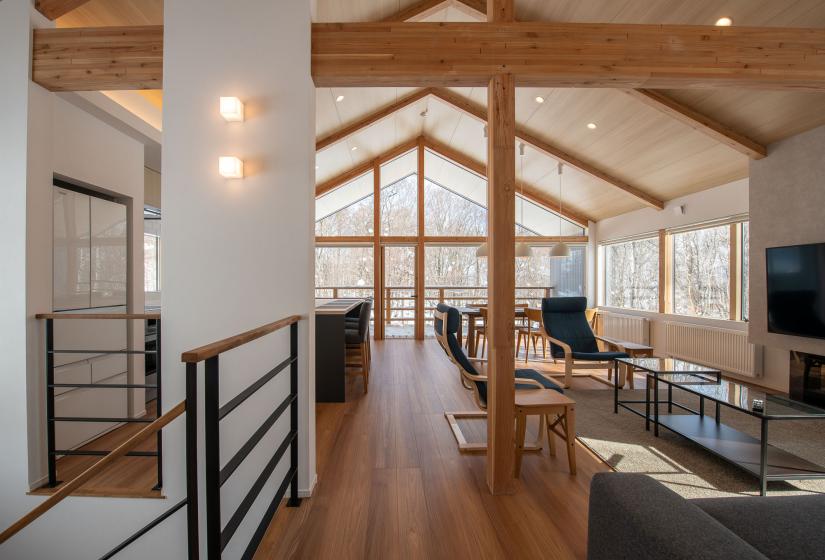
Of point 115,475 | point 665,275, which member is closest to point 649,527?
point 115,475

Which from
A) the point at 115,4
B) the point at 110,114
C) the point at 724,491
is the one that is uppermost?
the point at 115,4

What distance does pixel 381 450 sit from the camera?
106 inches

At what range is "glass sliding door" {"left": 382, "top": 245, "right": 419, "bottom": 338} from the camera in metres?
7.64

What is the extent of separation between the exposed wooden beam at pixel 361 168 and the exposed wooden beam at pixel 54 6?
4764 millimetres

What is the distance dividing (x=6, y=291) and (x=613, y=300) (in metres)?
8.15

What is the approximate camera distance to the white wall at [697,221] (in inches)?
165

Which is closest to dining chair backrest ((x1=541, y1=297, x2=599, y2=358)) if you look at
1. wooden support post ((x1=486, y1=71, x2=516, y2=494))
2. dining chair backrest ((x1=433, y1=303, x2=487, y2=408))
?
dining chair backrest ((x1=433, y1=303, x2=487, y2=408))

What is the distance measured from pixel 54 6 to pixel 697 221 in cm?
697

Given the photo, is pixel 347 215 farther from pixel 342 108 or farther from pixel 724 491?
pixel 724 491

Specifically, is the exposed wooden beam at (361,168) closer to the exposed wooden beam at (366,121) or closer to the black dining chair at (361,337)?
the exposed wooden beam at (366,121)

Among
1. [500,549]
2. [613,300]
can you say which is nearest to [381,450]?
[500,549]

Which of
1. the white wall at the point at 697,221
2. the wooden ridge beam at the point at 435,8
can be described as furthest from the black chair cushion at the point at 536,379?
the wooden ridge beam at the point at 435,8

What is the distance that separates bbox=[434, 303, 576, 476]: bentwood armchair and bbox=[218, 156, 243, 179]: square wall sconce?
171cm

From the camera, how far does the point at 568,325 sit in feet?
16.0
